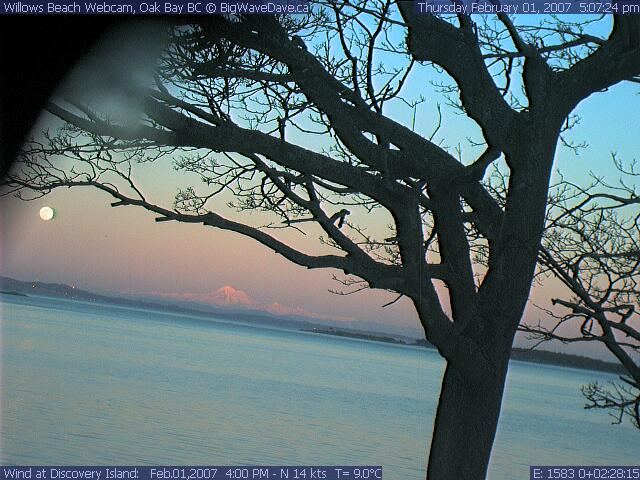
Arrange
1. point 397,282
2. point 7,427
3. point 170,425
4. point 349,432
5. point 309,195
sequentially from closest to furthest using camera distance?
point 397,282
point 309,195
point 7,427
point 170,425
point 349,432

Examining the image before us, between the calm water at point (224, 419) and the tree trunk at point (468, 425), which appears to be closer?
the tree trunk at point (468, 425)

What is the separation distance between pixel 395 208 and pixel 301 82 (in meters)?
0.81

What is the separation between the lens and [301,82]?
466cm

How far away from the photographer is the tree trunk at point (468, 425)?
15.8 feet

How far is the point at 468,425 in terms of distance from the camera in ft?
15.9

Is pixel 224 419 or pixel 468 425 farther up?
pixel 468 425

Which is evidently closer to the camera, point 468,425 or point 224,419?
point 468,425

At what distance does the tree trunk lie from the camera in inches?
189

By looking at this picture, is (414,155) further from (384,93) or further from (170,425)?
(170,425)

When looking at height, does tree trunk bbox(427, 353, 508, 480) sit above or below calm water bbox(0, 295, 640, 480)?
above

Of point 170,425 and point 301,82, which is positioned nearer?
point 301,82

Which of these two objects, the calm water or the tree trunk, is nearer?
the tree trunk

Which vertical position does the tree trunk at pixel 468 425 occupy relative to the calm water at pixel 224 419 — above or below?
above

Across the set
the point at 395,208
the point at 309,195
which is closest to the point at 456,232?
the point at 395,208
